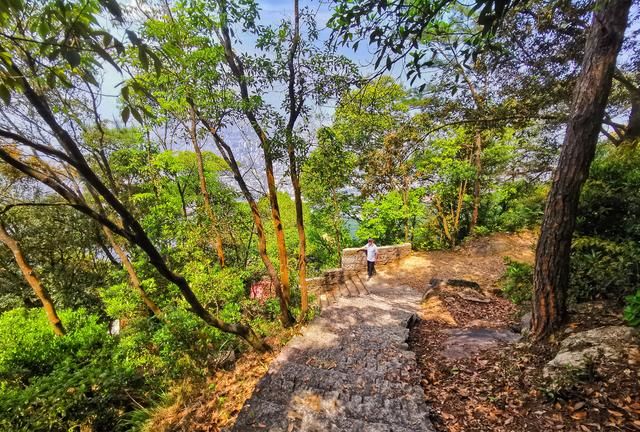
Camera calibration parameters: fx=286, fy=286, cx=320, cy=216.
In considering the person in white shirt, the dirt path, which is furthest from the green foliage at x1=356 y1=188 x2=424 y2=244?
the person in white shirt

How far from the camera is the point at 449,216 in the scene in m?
12.5

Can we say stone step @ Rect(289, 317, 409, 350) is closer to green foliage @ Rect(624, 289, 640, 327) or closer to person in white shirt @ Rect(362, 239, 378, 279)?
green foliage @ Rect(624, 289, 640, 327)

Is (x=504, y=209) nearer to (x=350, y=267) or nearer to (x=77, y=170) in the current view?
(x=350, y=267)

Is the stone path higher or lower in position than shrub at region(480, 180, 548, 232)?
lower

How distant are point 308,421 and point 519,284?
5.62m

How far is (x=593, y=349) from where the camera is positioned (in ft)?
9.43

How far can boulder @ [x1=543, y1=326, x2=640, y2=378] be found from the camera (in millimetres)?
2746

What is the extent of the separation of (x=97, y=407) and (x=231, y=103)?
452cm

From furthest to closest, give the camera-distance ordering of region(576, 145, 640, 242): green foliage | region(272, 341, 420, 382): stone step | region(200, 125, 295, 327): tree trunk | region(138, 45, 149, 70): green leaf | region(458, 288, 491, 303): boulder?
region(458, 288, 491, 303): boulder → region(200, 125, 295, 327): tree trunk → region(576, 145, 640, 242): green foliage → region(272, 341, 420, 382): stone step → region(138, 45, 149, 70): green leaf

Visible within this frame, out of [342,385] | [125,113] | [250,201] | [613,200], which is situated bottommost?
[342,385]

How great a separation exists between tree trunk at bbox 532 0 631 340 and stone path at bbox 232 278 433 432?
6.26ft

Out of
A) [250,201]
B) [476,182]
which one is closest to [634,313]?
[250,201]

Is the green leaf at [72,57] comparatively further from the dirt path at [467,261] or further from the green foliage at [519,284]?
the dirt path at [467,261]

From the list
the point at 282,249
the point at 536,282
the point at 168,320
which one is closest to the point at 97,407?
the point at 168,320
